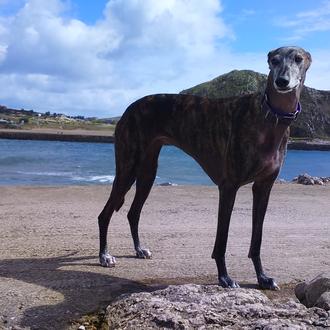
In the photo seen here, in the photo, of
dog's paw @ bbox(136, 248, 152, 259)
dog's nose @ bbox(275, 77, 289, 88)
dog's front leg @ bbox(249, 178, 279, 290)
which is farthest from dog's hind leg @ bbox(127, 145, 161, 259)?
dog's nose @ bbox(275, 77, 289, 88)

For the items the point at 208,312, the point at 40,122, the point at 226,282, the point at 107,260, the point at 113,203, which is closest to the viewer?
the point at 208,312

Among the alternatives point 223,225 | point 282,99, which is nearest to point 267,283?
point 223,225

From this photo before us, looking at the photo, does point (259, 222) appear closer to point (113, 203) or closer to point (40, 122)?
point (113, 203)

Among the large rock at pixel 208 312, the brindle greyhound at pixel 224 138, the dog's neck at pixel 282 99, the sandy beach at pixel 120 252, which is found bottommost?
the sandy beach at pixel 120 252

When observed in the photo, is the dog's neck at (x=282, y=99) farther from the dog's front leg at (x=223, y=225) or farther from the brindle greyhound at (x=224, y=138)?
the dog's front leg at (x=223, y=225)

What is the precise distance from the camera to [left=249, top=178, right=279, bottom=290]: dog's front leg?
6441 mm

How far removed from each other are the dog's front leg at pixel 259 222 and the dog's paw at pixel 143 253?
4.85 feet

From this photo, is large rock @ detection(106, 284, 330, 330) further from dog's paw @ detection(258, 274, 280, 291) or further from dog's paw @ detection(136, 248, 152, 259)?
dog's paw @ detection(136, 248, 152, 259)

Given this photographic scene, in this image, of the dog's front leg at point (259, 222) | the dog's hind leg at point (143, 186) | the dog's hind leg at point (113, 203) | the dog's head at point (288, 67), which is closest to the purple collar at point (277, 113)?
the dog's head at point (288, 67)

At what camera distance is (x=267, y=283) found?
642 cm

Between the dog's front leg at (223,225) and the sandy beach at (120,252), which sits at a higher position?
the dog's front leg at (223,225)

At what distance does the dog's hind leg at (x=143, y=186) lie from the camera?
7645 mm

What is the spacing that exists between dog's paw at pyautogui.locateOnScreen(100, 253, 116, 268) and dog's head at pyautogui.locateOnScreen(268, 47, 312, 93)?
2775mm

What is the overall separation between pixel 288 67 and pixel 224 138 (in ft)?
3.55
